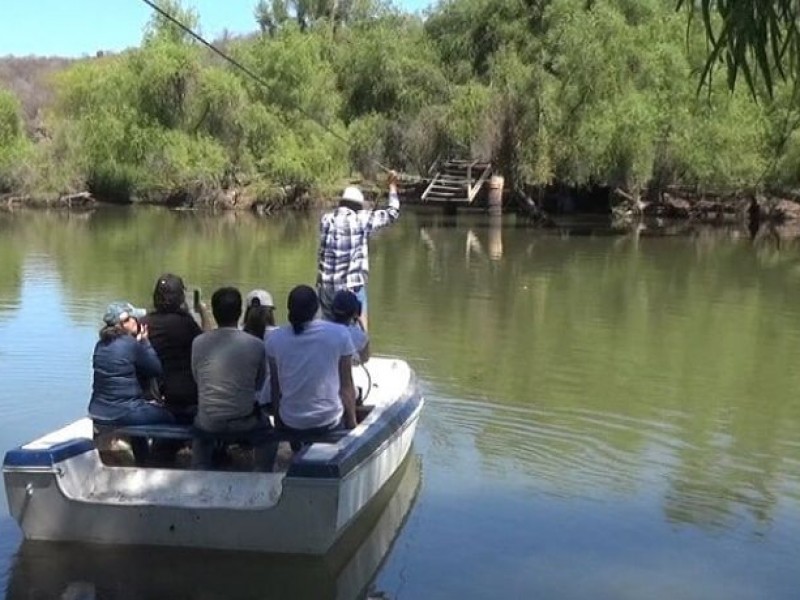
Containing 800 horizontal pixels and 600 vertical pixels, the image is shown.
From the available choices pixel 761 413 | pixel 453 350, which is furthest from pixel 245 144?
pixel 761 413

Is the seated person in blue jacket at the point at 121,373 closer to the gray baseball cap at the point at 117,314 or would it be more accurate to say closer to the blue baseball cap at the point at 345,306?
the gray baseball cap at the point at 117,314

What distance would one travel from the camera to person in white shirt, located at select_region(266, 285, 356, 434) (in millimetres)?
6625

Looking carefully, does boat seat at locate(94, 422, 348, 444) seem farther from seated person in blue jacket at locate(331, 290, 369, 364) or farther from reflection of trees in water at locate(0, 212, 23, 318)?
reflection of trees in water at locate(0, 212, 23, 318)

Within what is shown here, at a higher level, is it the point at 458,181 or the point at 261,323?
the point at 261,323

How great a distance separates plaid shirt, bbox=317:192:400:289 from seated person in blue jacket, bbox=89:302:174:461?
2.74 meters

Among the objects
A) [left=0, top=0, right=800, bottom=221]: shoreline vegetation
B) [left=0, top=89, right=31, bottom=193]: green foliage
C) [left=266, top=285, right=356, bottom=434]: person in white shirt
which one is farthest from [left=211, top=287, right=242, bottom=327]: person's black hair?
[left=0, top=89, right=31, bottom=193]: green foliage

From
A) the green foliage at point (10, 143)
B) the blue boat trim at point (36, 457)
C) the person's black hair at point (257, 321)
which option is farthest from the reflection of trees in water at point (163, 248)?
the blue boat trim at point (36, 457)

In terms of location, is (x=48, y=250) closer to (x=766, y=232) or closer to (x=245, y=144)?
(x=245, y=144)

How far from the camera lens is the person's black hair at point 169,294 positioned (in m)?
7.05

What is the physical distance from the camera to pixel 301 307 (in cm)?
657

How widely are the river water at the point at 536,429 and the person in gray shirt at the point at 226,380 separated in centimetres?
73

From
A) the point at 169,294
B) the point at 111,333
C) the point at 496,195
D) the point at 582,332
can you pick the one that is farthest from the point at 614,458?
the point at 496,195

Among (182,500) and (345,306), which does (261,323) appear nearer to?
(345,306)

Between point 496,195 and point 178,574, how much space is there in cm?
3219
